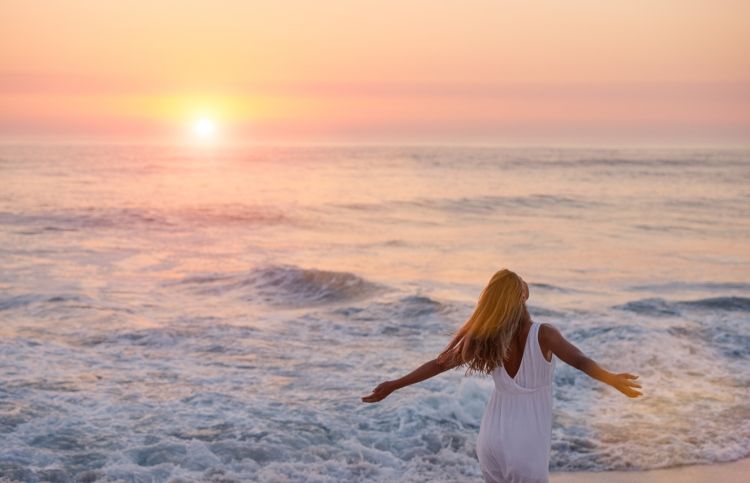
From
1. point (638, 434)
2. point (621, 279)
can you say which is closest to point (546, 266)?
point (621, 279)

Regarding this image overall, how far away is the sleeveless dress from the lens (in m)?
4.20

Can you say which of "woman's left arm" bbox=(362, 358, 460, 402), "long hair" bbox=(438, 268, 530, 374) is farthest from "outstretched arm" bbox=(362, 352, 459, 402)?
"long hair" bbox=(438, 268, 530, 374)

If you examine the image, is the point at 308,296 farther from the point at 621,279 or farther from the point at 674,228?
the point at 674,228

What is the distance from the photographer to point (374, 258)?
22.4 meters

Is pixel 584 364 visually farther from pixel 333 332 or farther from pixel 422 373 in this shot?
pixel 333 332

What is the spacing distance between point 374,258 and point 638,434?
14055mm

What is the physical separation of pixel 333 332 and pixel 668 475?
658cm

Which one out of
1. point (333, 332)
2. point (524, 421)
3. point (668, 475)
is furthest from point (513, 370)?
point (333, 332)

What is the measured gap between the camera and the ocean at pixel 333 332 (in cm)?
812

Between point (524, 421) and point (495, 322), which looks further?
point (524, 421)

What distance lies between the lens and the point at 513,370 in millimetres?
4270

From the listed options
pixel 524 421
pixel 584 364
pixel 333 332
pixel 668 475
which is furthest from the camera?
pixel 333 332

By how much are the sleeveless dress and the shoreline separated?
11.2ft

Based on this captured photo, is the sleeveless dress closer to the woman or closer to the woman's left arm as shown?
the woman
